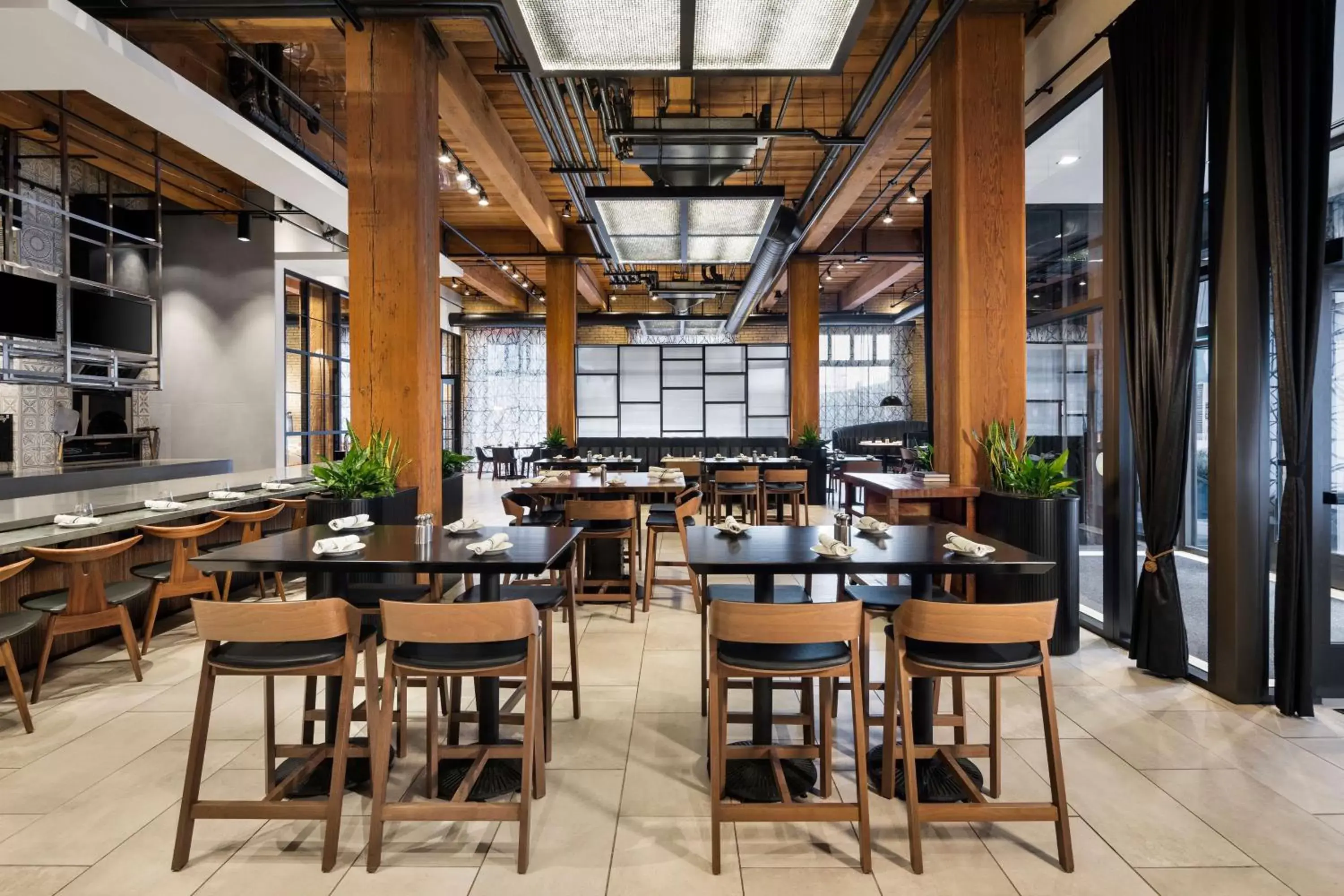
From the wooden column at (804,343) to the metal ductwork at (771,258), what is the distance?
25.8 inches

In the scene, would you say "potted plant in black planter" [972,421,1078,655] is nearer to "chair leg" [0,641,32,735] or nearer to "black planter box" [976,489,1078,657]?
"black planter box" [976,489,1078,657]

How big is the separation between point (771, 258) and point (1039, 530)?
5.91 m

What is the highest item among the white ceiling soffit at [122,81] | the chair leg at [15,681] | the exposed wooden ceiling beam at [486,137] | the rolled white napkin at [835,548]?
the exposed wooden ceiling beam at [486,137]

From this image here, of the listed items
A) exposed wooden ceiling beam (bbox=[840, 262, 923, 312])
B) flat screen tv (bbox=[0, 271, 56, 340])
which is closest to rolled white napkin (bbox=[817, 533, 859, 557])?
flat screen tv (bbox=[0, 271, 56, 340])

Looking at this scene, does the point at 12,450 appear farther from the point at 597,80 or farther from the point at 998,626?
the point at 998,626

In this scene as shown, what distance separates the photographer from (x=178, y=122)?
515 centimetres

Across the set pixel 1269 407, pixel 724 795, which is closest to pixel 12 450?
pixel 724 795

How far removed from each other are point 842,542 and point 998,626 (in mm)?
754

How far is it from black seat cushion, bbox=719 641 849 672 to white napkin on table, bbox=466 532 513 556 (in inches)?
38.9

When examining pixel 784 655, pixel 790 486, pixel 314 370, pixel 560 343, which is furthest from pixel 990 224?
pixel 314 370

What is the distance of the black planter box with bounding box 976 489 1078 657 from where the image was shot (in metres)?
4.02

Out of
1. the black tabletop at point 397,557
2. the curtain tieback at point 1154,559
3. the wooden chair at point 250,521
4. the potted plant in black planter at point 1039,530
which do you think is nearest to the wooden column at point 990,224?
the potted plant in black planter at point 1039,530

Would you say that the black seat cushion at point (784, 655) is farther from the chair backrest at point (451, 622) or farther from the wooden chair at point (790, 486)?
the wooden chair at point (790, 486)

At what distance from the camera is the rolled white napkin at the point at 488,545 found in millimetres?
2711
